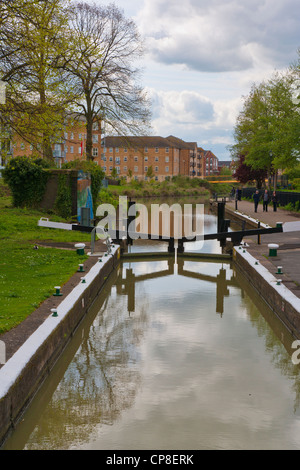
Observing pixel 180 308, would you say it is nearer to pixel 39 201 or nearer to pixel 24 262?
pixel 24 262

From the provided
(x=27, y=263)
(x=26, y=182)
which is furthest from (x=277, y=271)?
(x=26, y=182)

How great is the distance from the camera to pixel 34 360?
7398 mm

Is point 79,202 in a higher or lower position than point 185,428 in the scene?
higher

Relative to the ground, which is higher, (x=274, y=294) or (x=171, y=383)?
(x=274, y=294)

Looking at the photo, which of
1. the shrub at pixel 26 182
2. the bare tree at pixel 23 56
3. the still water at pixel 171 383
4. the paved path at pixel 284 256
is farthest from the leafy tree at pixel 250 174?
the still water at pixel 171 383

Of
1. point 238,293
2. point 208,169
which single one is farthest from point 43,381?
point 208,169

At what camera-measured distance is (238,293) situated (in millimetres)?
15445

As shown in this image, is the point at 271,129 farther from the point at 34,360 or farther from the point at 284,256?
the point at 34,360

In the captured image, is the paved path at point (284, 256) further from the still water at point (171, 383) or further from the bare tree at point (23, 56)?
Result: the bare tree at point (23, 56)

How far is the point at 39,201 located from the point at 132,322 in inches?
636

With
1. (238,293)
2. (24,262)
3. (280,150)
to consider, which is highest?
(280,150)

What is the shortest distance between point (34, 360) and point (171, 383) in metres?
2.15

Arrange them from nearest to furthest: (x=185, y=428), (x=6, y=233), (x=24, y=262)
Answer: (x=185, y=428) → (x=24, y=262) → (x=6, y=233)

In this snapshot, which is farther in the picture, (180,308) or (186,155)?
(186,155)
